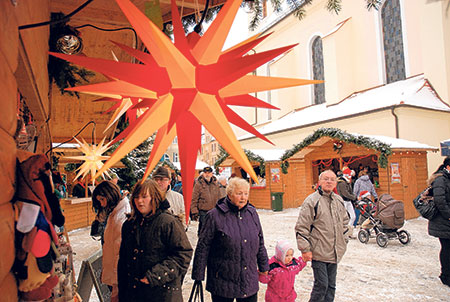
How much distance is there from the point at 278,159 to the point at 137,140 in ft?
47.4

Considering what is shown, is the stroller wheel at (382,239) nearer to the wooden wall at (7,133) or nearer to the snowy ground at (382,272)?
the snowy ground at (382,272)

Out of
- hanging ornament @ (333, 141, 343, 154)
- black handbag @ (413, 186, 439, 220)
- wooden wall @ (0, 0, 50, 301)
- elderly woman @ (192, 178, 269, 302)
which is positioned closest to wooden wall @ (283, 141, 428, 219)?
hanging ornament @ (333, 141, 343, 154)

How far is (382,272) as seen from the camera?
18.1 feet

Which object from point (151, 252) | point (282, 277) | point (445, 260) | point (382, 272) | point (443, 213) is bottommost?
point (382, 272)

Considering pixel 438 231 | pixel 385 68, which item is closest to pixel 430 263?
pixel 438 231

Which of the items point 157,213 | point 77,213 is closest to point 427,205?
point 157,213

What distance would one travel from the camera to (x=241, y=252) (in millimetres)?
2826

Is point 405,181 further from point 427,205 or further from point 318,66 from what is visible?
point 318,66

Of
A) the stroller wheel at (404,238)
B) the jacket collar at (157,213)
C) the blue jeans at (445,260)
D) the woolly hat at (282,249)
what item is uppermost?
the jacket collar at (157,213)

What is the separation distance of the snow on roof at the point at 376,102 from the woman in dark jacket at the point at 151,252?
45.6 feet

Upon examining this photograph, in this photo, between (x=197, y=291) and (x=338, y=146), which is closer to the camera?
(x=197, y=291)

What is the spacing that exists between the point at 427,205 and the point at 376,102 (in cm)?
1215

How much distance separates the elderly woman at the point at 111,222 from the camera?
9.80 ft

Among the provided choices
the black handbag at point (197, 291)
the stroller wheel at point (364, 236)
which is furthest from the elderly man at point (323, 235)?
the stroller wheel at point (364, 236)
